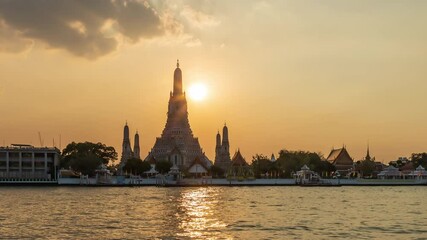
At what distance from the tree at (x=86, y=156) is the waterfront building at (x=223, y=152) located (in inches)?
1013

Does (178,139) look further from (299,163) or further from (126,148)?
(299,163)

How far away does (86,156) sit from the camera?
138 m

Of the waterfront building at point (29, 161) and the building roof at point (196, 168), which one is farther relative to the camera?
the building roof at point (196, 168)

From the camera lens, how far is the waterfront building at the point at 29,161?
449 ft

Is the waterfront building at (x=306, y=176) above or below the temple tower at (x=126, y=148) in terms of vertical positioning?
below

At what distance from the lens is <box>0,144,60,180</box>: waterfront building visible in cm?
13698

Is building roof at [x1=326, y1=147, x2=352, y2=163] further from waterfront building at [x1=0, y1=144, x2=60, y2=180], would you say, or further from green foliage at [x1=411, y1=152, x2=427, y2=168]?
A: waterfront building at [x1=0, y1=144, x2=60, y2=180]

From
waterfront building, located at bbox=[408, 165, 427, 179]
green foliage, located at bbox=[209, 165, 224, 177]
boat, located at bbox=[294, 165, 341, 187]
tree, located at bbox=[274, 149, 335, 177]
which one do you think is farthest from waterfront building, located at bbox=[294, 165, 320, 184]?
waterfront building, located at bbox=[408, 165, 427, 179]

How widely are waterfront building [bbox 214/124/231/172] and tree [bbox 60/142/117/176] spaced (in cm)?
2574

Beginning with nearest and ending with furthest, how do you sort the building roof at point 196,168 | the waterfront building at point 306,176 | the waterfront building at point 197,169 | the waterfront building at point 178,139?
the waterfront building at point 306,176, the waterfront building at point 197,169, the building roof at point 196,168, the waterfront building at point 178,139

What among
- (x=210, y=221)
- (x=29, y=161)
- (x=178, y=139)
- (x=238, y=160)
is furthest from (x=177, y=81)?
(x=210, y=221)

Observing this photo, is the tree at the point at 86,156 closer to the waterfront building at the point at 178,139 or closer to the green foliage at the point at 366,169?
the waterfront building at the point at 178,139

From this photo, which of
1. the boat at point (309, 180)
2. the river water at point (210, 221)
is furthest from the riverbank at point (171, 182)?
the river water at point (210, 221)

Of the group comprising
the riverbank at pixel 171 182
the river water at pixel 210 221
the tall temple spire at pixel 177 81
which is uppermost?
the tall temple spire at pixel 177 81
